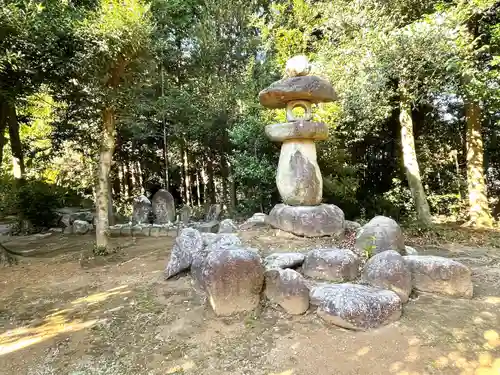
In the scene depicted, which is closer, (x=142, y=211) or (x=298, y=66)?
(x=298, y=66)

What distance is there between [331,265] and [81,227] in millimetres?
7845

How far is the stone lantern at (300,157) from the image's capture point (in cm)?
488

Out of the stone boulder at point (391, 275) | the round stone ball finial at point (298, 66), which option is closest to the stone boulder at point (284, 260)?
the stone boulder at point (391, 275)

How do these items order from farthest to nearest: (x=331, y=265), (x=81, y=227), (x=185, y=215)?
(x=185, y=215), (x=81, y=227), (x=331, y=265)

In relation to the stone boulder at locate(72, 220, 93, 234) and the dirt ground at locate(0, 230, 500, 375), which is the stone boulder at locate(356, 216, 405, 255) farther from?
the stone boulder at locate(72, 220, 93, 234)

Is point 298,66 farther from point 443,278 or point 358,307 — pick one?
point 358,307

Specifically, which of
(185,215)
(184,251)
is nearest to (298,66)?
(184,251)

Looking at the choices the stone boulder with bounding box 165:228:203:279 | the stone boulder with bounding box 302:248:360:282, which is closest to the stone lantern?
the stone boulder with bounding box 302:248:360:282

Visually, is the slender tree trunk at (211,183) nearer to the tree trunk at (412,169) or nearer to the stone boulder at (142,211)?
the stone boulder at (142,211)

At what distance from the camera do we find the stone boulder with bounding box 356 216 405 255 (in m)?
4.29

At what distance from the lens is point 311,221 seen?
192 inches

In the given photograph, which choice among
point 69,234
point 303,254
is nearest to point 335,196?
point 303,254

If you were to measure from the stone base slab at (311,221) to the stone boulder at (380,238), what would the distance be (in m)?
0.53

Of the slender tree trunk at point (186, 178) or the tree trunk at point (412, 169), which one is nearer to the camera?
the tree trunk at point (412, 169)
